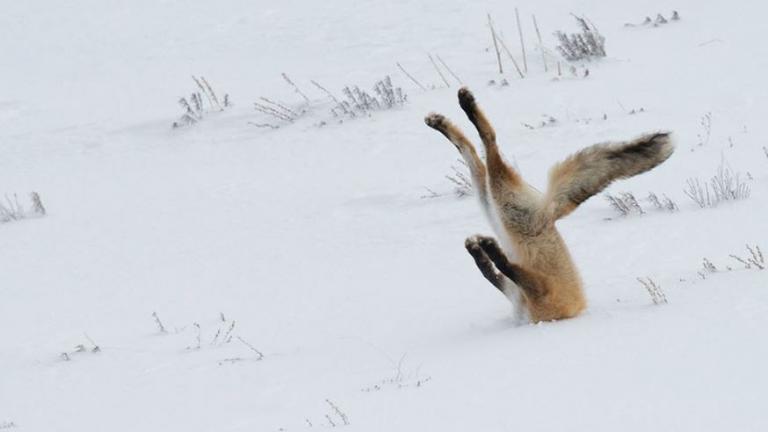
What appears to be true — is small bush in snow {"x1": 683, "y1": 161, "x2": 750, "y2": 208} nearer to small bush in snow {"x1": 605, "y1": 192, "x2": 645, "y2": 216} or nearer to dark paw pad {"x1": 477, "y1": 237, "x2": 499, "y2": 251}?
small bush in snow {"x1": 605, "y1": 192, "x2": 645, "y2": 216}

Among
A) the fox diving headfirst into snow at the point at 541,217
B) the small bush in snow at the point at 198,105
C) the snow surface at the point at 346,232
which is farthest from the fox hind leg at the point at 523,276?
the small bush in snow at the point at 198,105

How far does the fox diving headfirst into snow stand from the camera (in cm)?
569

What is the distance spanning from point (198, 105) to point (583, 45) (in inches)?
153

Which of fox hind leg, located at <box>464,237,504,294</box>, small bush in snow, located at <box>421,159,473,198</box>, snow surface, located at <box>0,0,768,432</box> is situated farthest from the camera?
small bush in snow, located at <box>421,159,473,198</box>

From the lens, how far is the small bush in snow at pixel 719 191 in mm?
7561

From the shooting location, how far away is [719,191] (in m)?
7.84

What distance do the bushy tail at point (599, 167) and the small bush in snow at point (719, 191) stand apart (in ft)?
6.29

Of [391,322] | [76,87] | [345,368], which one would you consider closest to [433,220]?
[391,322]

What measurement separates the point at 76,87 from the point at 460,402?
32.4 feet

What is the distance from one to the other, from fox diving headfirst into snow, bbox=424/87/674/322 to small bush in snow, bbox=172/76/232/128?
6.20 m

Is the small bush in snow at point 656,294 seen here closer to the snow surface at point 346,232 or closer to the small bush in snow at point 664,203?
the snow surface at point 346,232

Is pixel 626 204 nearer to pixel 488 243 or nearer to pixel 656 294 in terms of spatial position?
pixel 656 294

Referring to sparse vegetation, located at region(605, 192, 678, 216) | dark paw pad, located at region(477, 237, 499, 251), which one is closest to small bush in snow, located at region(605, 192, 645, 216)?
sparse vegetation, located at region(605, 192, 678, 216)

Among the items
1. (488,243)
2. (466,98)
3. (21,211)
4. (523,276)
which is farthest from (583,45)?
Result: (488,243)
